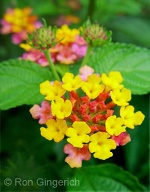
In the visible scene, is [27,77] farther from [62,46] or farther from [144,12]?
[144,12]

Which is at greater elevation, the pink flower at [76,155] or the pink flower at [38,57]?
the pink flower at [38,57]

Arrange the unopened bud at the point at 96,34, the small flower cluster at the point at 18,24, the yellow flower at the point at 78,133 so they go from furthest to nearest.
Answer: the small flower cluster at the point at 18,24 < the unopened bud at the point at 96,34 < the yellow flower at the point at 78,133

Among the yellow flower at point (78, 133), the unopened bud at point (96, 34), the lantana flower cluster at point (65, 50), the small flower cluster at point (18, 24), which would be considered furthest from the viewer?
the small flower cluster at point (18, 24)

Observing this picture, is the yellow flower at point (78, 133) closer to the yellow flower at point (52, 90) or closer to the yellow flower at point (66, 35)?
the yellow flower at point (52, 90)

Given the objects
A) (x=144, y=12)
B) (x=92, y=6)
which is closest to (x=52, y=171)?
(x=92, y=6)

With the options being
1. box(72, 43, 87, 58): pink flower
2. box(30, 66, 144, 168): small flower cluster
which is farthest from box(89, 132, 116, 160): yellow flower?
box(72, 43, 87, 58): pink flower

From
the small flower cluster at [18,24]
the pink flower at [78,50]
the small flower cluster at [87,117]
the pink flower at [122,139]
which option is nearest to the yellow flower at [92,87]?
the small flower cluster at [87,117]

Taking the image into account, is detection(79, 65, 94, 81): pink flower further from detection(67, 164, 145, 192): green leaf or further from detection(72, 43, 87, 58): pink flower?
detection(67, 164, 145, 192): green leaf

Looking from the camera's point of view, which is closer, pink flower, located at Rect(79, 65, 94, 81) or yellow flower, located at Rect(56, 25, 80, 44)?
pink flower, located at Rect(79, 65, 94, 81)
